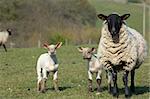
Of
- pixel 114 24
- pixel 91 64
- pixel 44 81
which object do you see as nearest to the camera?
pixel 114 24

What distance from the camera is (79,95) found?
1311cm

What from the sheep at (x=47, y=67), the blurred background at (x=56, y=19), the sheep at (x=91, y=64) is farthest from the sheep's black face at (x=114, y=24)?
the blurred background at (x=56, y=19)

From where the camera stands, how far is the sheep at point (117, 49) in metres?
13.0

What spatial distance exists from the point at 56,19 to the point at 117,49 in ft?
155

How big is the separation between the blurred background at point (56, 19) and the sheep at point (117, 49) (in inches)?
1592

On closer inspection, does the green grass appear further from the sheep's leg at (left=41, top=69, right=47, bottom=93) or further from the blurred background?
the blurred background

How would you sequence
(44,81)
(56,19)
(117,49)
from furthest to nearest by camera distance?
1. (56,19)
2. (44,81)
3. (117,49)

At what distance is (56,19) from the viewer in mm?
60312

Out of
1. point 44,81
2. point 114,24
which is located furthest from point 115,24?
point 44,81

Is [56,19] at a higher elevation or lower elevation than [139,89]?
higher

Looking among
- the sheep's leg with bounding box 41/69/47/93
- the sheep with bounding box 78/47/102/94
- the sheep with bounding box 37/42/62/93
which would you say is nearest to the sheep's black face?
the sheep with bounding box 78/47/102/94

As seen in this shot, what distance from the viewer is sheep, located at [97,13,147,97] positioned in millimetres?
13023

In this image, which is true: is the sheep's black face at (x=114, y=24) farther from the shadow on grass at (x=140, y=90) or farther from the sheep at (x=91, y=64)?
the shadow on grass at (x=140, y=90)

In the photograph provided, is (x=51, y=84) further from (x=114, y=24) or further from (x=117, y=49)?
(x=114, y=24)
